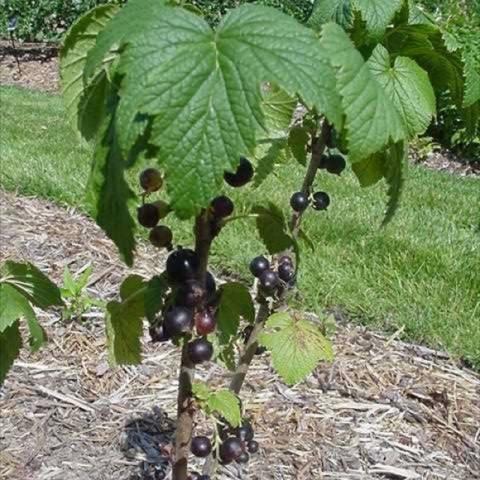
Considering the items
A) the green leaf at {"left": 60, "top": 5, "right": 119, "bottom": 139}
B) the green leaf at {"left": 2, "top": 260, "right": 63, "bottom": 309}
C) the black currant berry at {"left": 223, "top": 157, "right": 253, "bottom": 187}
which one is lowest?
the green leaf at {"left": 2, "top": 260, "right": 63, "bottom": 309}

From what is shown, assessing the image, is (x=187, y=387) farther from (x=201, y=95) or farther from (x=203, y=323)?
(x=201, y=95)

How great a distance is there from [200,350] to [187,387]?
0.11m

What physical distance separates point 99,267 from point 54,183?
46.1 inches

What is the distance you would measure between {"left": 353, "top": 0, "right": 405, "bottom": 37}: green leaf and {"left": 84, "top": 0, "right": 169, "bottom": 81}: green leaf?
31 centimetres

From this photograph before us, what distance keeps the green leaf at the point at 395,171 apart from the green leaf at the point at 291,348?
0.29 meters

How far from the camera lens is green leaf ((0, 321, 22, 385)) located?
1396mm

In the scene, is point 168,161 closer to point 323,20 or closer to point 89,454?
point 323,20

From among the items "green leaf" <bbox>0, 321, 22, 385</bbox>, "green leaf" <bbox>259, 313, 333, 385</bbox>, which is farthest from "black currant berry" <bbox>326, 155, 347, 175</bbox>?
"green leaf" <bbox>0, 321, 22, 385</bbox>

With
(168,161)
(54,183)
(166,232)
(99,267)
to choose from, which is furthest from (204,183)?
(54,183)

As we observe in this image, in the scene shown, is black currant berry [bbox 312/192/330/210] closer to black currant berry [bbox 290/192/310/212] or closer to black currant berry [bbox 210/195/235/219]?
black currant berry [bbox 290/192/310/212]

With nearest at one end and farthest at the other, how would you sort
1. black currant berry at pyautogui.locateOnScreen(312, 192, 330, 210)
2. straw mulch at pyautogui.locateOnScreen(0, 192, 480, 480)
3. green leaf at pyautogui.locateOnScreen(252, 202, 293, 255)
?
green leaf at pyautogui.locateOnScreen(252, 202, 293, 255) → black currant berry at pyautogui.locateOnScreen(312, 192, 330, 210) → straw mulch at pyautogui.locateOnScreen(0, 192, 480, 480)

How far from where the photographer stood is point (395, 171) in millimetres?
1243

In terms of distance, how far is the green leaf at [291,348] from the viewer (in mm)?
1448

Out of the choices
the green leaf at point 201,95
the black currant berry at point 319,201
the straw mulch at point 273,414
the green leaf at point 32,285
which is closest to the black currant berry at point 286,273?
the black currant berry at point 319,201
